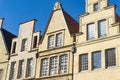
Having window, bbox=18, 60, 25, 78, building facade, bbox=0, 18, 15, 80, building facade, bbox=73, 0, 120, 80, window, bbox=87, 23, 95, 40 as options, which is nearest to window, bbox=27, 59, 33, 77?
window, bbox=18, 60, 25, 78

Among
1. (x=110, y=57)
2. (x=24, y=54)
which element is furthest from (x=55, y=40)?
(x=110, y=57)

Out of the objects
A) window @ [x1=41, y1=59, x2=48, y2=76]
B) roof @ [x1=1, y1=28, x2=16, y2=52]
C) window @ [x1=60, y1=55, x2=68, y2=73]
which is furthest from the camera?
roof @ [x1=1, y1=28, x2=16, y2=52]

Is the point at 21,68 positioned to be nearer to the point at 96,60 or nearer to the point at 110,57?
the point at 96,60

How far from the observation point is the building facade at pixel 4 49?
31344 mm

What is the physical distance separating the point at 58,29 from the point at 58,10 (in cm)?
230

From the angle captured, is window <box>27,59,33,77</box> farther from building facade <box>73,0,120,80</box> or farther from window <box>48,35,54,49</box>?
building facade <box>73,0,120,80</box>

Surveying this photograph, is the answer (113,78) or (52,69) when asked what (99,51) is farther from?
(52,69)

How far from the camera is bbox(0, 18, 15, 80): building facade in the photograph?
103 ft

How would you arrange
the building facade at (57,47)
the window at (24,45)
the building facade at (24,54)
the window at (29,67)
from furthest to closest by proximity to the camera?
the window at (24,45) < the building facade at (24,54) < the window at (29,67) < the building facade at (57,47)

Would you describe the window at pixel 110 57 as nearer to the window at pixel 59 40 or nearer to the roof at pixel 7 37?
the window at pixel 59 40

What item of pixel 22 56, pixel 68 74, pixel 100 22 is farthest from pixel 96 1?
pixel 22 56

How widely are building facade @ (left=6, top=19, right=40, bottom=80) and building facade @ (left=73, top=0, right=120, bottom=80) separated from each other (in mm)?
5617

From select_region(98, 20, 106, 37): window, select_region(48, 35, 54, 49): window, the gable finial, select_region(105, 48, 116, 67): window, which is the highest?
the gable finial

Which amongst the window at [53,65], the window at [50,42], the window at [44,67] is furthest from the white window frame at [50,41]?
the window at [44,67]
